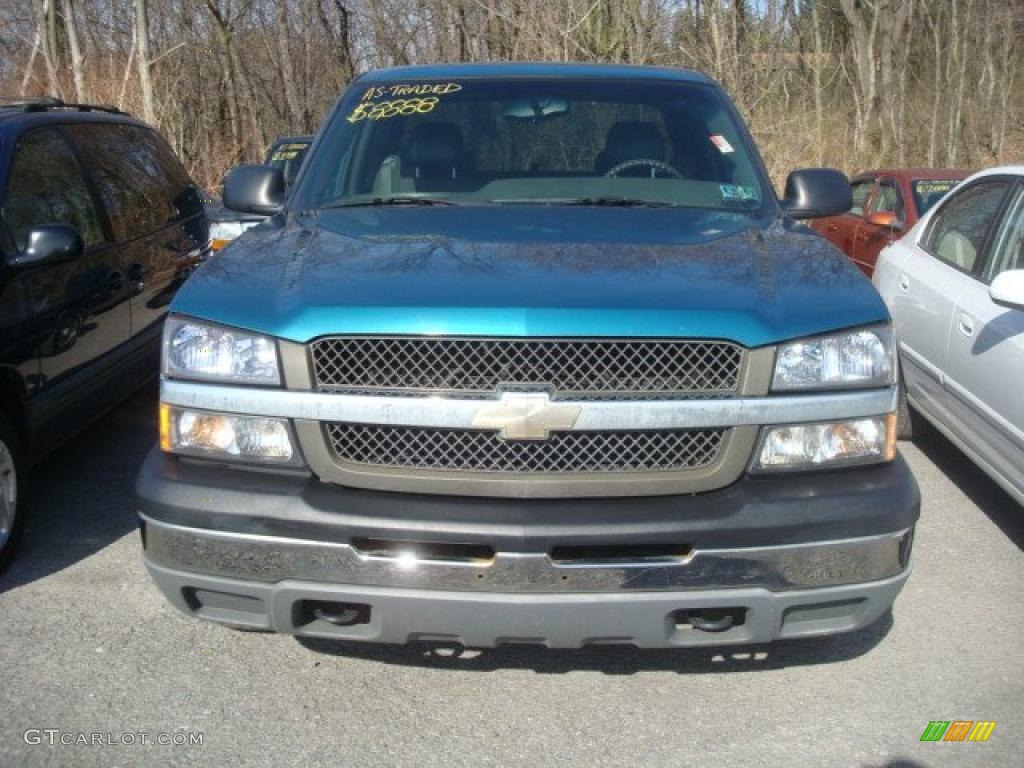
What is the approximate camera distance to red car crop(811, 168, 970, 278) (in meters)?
9.61

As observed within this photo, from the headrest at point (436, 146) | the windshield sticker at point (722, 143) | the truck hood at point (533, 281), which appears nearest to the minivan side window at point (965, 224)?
the windshield sticker at point (722, 143)

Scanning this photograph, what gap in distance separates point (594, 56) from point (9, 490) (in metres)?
16.7

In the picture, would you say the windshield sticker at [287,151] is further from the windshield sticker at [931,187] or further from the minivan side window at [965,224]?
the minivan side window at [965,224]

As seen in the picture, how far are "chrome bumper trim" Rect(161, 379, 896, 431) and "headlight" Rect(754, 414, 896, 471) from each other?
0.04 m

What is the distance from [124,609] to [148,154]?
141 inches

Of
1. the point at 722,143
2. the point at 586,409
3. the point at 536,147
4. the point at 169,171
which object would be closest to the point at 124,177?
the point at 169,171

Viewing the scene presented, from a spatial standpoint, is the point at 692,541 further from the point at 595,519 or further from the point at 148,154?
the point at 148,154

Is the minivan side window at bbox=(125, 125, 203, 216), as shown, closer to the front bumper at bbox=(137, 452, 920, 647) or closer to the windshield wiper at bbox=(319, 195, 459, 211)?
the windshield wiper at bbox=(319, 195, 459, 211)

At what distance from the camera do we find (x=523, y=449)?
289 centimetres

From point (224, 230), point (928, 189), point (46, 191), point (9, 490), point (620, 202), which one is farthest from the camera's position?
point (928, 189)

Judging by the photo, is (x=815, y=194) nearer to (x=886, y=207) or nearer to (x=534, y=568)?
(x=534, y=568)

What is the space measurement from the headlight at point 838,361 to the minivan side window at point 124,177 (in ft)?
12.9

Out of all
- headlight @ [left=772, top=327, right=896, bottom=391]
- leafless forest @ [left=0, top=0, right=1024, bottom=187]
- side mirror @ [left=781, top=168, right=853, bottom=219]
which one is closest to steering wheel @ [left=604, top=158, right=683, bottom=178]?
side mirror @ [left=781, top=168, right=853, bottom=219]

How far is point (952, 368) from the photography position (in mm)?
5137
